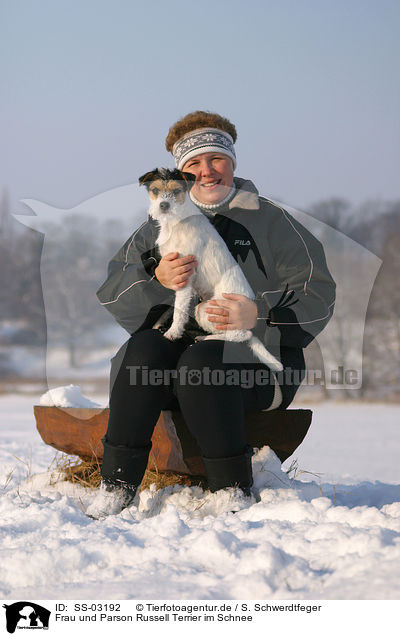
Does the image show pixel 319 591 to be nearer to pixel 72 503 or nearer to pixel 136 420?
pixel 136 420

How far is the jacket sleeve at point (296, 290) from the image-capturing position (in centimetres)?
289

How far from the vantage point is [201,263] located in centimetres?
285

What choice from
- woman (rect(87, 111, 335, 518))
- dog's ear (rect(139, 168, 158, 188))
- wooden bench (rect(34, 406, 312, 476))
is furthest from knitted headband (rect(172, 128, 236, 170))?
wooden bench (rect(34, 406, 312, 476))

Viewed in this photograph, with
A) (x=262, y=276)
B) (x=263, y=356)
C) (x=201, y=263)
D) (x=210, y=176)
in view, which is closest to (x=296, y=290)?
(x=262, y=276)

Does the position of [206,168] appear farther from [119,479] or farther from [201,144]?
[119,479]

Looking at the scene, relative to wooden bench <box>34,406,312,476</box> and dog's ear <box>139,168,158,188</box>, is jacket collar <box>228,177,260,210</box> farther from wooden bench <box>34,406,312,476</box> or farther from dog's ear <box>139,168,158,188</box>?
wooden bench <box>34,406,312,476</box>

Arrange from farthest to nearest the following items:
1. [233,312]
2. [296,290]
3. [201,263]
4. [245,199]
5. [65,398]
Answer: [65,398] → [245,199] → [296,290] → [201,263] → [233,312]

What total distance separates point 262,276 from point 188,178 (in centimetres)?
66

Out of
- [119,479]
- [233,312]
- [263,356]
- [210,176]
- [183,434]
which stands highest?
[210,176]

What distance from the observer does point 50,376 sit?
11.2 feet

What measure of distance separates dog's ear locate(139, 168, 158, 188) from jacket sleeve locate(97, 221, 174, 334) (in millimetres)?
258
